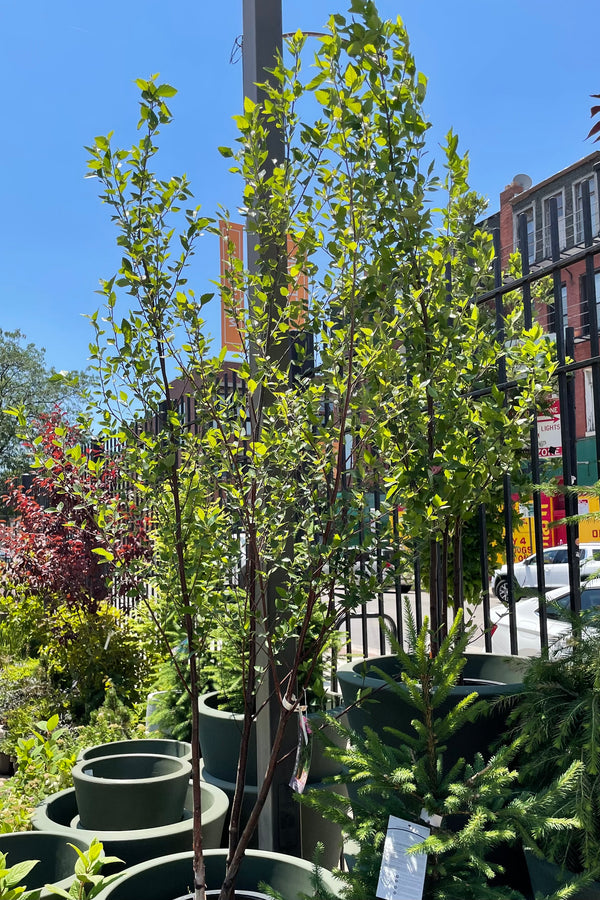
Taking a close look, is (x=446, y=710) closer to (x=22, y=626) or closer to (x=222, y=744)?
(x=222, y=744)

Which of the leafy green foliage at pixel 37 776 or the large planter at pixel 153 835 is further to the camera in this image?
the leafy green foliage at pixel 37 776

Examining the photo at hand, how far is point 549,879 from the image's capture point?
170cm

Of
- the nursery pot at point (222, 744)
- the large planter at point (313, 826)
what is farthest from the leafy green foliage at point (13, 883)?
the nursery pot at point (222, 744)

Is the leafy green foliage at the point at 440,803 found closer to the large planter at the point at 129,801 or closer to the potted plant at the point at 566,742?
the potted plant at the point at 566,742

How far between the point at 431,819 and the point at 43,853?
1.47 m

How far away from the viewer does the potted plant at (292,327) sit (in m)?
1.79

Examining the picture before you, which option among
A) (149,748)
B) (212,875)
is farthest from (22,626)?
(212,875)

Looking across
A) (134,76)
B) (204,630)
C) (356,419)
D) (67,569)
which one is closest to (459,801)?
(204,630)

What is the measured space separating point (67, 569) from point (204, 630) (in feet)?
15.6

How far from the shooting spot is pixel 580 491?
1.95m

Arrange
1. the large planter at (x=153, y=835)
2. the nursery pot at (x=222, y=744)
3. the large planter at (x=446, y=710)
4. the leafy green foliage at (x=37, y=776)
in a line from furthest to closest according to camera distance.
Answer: the leafy green foliage at (x=37, y=776)
the nursery pot at (x=222, y=744)
the large planter at (x=153, y=835)
the large planter at (x=446, y=710)

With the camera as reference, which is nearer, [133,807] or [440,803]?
[440,803]

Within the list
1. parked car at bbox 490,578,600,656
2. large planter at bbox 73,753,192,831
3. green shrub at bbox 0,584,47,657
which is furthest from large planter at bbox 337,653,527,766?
green shrub at bbox 0,584,47,657

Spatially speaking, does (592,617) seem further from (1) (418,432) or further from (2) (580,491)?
(1) (418,432)
